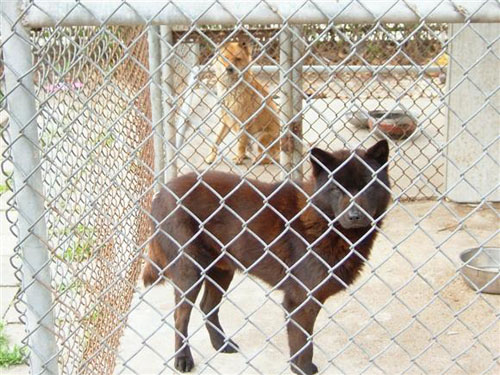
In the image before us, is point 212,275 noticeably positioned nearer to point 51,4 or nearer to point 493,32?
point 51,4

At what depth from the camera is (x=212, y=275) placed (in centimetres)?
395

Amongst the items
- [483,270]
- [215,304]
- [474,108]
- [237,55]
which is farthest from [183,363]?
[237,55]

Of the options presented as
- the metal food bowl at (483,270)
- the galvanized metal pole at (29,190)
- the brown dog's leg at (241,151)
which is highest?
the galvanized metal pole at (29,190)

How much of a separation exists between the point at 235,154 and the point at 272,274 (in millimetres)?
3572

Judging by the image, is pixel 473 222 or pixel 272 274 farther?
pixel 473 222

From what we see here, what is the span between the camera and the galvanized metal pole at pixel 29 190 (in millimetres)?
2000

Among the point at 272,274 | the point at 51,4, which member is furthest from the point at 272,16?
the point at 272,274

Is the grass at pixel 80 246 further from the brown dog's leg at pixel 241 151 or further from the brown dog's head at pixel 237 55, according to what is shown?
the brown dog's head at pixel 237 55

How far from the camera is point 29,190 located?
212cm

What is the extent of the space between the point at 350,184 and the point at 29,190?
1.60 metres

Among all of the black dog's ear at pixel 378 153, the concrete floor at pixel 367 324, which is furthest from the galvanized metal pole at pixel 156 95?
the black dog's ear at pixel 378 153

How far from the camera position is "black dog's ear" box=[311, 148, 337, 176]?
3.22 metres

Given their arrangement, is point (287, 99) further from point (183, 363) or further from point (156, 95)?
point (183, 363)

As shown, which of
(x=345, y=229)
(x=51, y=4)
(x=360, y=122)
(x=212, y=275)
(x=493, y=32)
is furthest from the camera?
(x=360, y=122)
